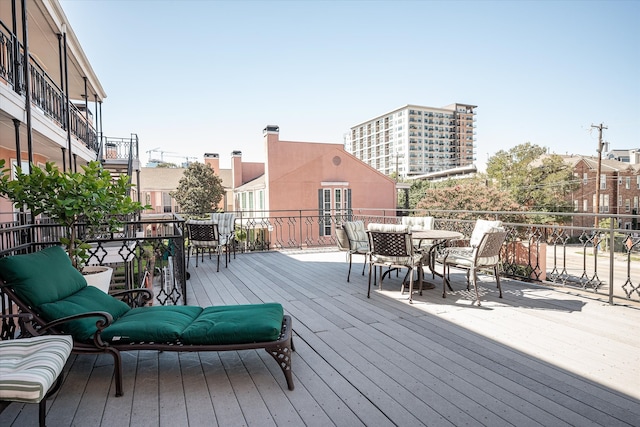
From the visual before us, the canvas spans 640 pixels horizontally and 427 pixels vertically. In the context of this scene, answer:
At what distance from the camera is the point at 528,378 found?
2.30 m

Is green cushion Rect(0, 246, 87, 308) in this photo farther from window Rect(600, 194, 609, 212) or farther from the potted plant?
window Rect(600, 194, 609, 212)

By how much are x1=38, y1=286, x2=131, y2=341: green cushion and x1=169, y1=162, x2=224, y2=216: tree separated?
→ 66.8 ft

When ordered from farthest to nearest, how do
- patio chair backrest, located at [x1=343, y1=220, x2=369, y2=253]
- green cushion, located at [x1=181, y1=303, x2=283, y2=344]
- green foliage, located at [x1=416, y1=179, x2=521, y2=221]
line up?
green foliage, located at [x1=416, y1=179, x2=521, y2=221] < patio chair backrest, located at [x1=343, y1=220, x2=369, y2=253] < green cushion, located at [x1=181, y1=303, x2=283, y2=344]

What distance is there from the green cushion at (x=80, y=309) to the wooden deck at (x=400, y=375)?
1.16 feet

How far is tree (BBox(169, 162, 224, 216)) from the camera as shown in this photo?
73.4ft

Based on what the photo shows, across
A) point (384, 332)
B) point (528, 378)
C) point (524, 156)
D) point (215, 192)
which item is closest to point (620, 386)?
point (528, 378)

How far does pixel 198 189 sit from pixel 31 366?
70.8ft

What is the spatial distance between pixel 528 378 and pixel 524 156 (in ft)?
99.6

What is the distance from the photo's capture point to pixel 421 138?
90938 millimetres

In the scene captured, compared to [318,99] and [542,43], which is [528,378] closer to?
[542,43]

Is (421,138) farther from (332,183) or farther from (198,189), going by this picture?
(332,183)

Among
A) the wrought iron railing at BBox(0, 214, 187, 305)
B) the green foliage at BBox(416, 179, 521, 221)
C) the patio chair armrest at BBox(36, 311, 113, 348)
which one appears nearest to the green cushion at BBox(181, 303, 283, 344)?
the patio chair armrest at BBox(36, 311, 113, 348)

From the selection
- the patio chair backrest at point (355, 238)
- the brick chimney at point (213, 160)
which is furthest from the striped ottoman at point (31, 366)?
the brick chimney at point (213, 160)

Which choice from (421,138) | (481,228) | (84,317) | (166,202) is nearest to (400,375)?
(84,317)
